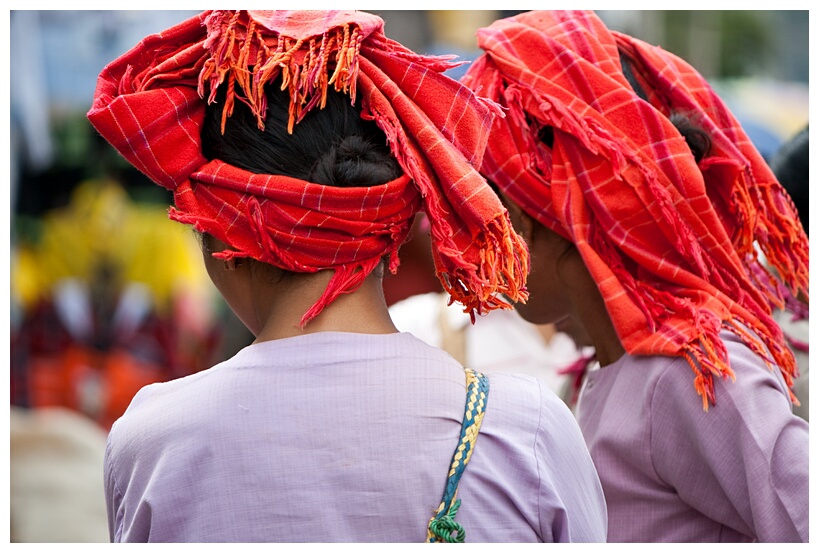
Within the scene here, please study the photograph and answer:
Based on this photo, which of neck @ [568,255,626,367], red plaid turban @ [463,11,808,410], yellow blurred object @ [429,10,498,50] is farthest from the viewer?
yellow blurred object @ [429,10,498,50]

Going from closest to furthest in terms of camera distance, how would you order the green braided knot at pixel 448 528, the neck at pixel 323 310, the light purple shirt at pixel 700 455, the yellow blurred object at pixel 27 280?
the green braided knot at pixel 448 528
the neck at pixel 323 310
the light purple shirt at pixel 700 455
the yellow blurred object at pixel 27 280

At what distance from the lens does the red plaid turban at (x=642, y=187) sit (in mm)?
2104

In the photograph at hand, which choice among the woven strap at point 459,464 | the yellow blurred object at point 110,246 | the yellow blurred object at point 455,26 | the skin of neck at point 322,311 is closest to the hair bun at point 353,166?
the skin of neck at point 322,311

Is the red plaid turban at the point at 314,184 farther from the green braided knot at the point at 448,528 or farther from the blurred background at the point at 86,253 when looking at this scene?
the blurred background at the point at 86,253

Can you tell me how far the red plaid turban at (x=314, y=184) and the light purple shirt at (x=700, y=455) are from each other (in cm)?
56

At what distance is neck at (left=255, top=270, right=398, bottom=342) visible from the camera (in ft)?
5.37

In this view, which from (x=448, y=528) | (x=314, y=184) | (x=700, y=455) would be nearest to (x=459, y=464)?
(x=448, y=528)

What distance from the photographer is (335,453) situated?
5.08 feet

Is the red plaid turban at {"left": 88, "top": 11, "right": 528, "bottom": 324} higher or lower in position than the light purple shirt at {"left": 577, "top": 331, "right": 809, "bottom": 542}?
higher

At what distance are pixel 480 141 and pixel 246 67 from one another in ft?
1.41

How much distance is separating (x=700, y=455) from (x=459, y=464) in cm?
71

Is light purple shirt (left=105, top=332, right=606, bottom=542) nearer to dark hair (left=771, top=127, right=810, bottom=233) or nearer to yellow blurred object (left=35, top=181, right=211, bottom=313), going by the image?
dark hair (left=771, top=127, right=810, bottom=233)

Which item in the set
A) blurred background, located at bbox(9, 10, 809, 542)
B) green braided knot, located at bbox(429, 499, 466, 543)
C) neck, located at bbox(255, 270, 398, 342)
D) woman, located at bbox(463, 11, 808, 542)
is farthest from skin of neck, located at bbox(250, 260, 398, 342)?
blurred background, located at bbox(9, 10, 809, 542)
